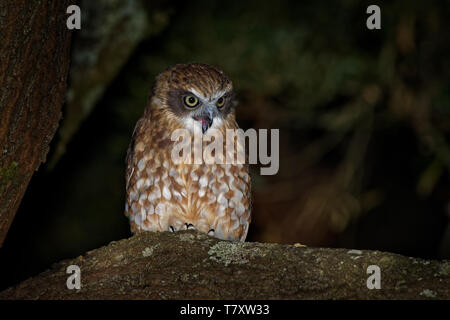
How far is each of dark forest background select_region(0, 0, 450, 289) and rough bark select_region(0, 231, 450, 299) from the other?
2.48m

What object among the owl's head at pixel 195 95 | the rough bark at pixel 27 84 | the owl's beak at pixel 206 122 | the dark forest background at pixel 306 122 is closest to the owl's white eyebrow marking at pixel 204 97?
the owl's head at pixel 195 95

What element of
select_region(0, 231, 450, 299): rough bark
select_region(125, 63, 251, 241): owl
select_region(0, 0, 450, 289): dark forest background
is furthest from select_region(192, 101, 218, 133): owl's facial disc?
select_region(0, 0, 450, 289): dark forest background

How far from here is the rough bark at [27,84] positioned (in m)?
2.32

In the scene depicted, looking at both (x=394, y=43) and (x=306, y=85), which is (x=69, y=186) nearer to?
(x=306, y=85)

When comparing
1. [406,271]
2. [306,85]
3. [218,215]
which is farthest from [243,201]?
[306,85]

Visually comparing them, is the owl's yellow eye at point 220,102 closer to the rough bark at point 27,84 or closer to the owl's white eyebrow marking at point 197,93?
the owl's white eyebrow marking at point 197,93

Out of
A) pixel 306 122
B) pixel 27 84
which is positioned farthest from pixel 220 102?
pixel 306 122

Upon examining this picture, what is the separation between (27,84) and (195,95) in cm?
137

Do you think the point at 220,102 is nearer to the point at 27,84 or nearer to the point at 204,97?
the point at 204,97

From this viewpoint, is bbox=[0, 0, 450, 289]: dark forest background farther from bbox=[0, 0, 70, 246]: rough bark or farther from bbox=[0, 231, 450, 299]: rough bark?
bbox=[0, 231, 450, 299]: rough bark

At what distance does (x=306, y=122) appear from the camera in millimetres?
5809

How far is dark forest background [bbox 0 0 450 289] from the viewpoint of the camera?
537 centimetres

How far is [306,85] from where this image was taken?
5473mm
